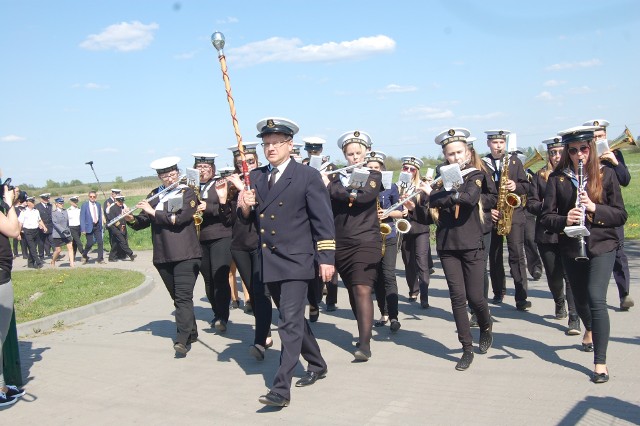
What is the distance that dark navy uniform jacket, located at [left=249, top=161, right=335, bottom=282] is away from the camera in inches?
233

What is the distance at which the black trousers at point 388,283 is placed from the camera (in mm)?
8242

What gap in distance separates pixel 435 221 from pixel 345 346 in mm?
1693

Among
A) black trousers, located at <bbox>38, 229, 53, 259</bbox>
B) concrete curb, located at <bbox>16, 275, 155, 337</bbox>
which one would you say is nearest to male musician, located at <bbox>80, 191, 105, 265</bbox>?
black trousers, located at <bbox>38, 229, 53, 259</bbox>

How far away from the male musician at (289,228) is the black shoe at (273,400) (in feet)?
0.91

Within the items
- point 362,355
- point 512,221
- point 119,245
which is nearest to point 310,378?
point 362,355

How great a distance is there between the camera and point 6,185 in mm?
6242

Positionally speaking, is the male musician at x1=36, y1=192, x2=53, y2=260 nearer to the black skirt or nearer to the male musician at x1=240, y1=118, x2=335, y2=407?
the black skirt

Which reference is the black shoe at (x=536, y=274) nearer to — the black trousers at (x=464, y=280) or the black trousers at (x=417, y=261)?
the black trousers at (x=417, y=261)

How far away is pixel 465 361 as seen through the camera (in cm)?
644

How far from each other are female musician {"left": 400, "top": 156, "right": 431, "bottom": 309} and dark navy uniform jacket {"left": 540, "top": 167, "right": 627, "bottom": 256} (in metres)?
3.11

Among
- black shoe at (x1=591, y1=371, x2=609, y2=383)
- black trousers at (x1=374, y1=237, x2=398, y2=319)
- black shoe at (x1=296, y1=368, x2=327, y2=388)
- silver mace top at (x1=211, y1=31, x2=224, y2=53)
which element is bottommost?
black shoe at (x1=591, y1=371, x2=609, y2=383)

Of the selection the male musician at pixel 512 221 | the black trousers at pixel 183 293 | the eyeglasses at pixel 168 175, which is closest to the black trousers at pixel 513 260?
the male musician at pixel 512 221

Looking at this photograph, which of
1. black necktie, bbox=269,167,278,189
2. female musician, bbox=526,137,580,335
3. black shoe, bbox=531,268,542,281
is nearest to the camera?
black necktie, bbox=269,167,278,189

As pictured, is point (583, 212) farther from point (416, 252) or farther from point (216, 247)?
point (216, 247)
